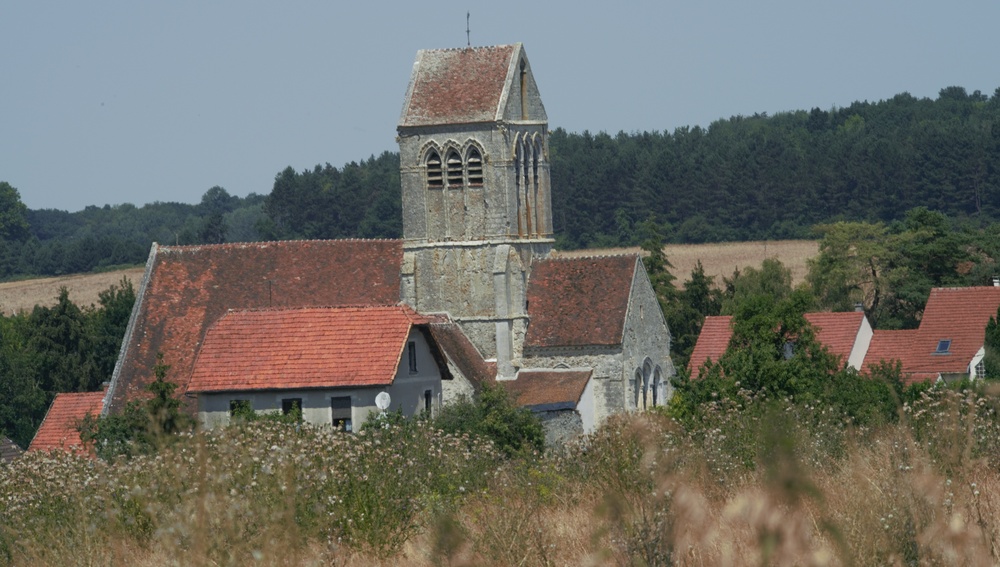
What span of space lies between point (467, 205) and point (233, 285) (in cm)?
594

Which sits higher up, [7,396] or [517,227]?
[517,227]

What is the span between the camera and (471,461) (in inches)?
555

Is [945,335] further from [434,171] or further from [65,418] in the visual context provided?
[65,418]

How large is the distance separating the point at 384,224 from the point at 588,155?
24777 mm

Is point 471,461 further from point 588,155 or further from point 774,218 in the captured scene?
point 588,155

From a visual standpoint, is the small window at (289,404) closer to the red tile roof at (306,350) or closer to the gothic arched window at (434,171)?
the red tile roof at (306,350)

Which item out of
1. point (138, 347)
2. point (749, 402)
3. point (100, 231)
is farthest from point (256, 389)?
point (100, 231)

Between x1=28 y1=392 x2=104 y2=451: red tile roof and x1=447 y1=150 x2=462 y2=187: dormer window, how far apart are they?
31.7ft

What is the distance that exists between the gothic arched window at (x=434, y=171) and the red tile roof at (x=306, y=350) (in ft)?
21.4

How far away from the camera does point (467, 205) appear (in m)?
38.7

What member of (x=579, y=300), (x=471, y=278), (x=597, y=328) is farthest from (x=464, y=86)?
(x=597, y=328)

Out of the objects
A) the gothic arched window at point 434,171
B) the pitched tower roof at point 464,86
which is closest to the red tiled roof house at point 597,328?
the gothic arched window at point 434,171

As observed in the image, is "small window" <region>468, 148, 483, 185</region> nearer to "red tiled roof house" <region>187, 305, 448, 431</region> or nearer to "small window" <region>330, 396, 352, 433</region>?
"red tiled roof house" <region>187, 305, 448, 431</region>

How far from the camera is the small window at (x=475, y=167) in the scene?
38.7 meters
